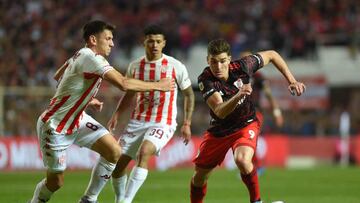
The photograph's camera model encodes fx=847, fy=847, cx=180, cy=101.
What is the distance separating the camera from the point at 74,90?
9.41 m

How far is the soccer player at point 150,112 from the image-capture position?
10.7 m

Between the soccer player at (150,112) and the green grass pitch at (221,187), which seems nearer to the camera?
the soccer player at (150,112)

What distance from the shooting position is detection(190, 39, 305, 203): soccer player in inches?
366

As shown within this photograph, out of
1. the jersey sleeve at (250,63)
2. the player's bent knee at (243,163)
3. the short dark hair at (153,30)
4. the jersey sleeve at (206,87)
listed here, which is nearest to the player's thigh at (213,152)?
the player's bent knee at (243,163)

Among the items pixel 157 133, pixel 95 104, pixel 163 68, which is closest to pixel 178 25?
pixel 163 68

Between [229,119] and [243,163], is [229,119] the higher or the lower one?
the higher one

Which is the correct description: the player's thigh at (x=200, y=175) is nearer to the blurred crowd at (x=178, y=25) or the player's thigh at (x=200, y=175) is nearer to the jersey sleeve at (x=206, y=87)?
the jersey sleeve at (x=206, y=87)

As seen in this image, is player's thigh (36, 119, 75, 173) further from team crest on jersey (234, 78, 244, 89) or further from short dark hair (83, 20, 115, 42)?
team crest on jersey (234, 78, 244, 89)

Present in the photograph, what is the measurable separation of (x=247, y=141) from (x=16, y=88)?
13.6 m

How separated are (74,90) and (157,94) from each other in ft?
6.62

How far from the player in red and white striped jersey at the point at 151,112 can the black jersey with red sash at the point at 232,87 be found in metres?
1.29

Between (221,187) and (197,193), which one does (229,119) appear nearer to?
(197,193)

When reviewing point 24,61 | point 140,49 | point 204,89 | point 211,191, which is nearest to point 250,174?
point 204,89

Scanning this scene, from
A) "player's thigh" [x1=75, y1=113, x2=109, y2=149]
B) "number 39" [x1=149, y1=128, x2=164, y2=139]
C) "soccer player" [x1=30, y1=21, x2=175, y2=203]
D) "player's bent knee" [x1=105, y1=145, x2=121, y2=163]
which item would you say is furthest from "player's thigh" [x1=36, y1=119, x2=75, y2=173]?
"number 39" [x1=149, y1=128, x2=164, y2=139]
